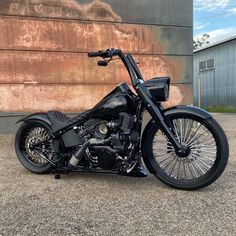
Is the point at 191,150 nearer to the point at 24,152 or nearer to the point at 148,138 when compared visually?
the point at 148,138

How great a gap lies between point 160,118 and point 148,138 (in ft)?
0.92

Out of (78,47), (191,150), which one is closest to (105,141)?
(191,150)

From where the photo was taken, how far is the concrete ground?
2.74 meters

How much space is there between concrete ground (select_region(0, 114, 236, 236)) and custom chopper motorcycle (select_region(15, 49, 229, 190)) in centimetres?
21

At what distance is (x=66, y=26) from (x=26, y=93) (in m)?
1.74

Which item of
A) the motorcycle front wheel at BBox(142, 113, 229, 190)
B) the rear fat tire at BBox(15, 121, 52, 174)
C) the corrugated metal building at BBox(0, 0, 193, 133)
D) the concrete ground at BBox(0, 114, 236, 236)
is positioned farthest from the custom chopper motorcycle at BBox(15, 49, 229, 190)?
the corrugated metal building at BBox(0, 0, 193, 133)

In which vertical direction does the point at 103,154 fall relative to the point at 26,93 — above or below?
below

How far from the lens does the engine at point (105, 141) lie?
377 cm

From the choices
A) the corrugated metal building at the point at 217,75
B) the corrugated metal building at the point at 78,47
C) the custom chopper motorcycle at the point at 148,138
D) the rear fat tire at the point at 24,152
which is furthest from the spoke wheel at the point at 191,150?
the corrugated metal building at the point at 217,75

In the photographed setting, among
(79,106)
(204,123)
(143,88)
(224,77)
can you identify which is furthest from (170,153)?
(224,77)

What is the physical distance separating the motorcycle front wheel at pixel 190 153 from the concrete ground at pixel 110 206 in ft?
0.48

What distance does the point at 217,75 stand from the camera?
923 inches

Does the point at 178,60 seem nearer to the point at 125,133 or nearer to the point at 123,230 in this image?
the point at 125,133

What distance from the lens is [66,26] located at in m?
7.89
